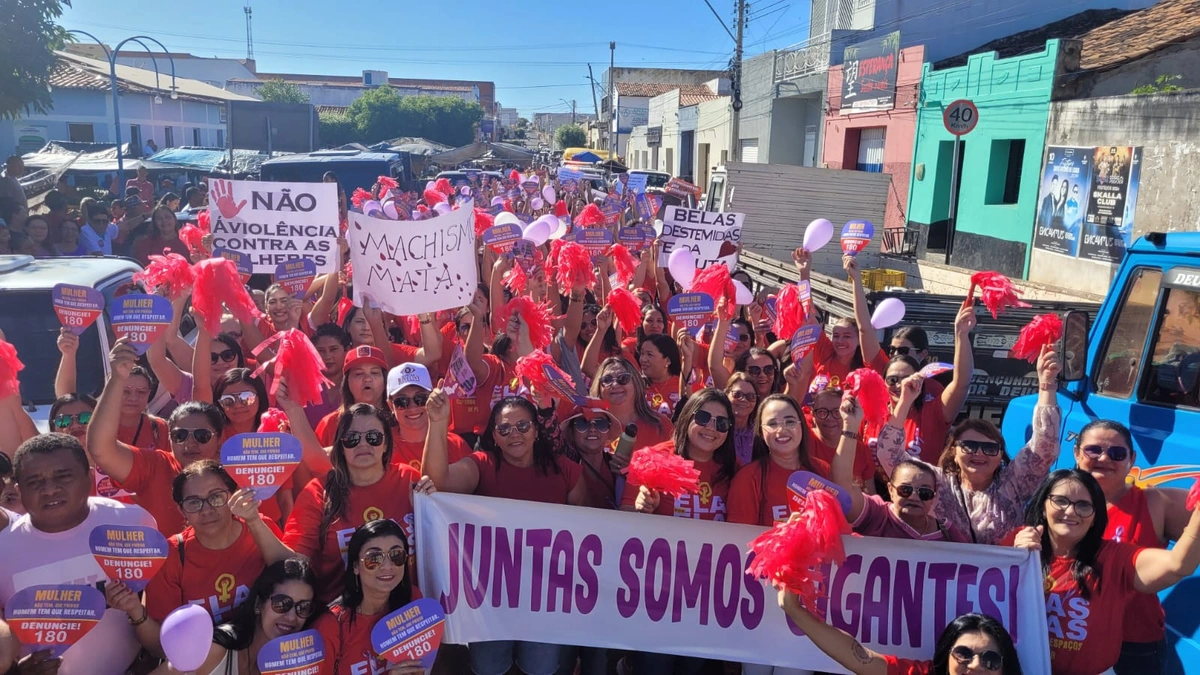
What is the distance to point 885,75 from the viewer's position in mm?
20562

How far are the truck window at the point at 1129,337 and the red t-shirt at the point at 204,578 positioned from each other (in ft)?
12.4

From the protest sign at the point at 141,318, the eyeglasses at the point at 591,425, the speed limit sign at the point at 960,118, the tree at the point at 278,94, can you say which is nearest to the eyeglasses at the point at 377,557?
the eyeglasses at the point at 591,425

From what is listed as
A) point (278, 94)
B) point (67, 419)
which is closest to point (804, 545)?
point (67, 419)

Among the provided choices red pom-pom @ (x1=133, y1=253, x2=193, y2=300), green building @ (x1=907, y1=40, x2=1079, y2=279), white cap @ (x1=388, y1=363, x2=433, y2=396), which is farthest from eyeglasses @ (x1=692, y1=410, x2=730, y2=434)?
green building @ (x1=907, y1=40, x2=1079, y2=279)

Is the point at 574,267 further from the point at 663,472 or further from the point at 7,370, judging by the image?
the point at 7,370

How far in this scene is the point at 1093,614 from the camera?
2.97 meters

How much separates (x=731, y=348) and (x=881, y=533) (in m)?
2.14

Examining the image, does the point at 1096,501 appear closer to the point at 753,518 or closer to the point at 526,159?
the point at 753,518

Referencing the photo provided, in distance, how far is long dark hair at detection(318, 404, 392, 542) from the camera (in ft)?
10.7

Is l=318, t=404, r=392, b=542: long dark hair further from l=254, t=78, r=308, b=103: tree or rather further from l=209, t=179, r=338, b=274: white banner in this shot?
l=254, t=78, r=308, b=103: tree

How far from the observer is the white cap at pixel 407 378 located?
3.65 metres

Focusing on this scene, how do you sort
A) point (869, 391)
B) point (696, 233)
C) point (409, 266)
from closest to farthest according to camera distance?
point (869, 391), point (409, 266), point (696, 233)

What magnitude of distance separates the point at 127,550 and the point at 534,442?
64.1 inches

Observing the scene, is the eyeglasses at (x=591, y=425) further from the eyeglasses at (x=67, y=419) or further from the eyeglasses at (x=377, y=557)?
the eyeglasses at (x=67, y=419)
